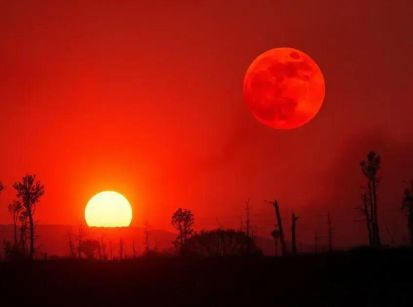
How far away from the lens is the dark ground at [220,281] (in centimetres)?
3741

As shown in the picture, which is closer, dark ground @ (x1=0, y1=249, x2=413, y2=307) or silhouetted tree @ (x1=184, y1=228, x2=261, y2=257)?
dark ground @ (x1=0, y1=249, x2=413, y2=307)

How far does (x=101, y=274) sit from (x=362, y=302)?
1749 cm

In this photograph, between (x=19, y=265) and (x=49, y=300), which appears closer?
(x=49, y=300)

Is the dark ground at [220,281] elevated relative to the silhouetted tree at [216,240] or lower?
lower

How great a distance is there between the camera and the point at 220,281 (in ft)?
132

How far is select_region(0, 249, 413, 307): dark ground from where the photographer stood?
123ft

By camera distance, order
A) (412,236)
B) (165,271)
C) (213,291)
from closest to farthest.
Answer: (213,291) < (165,271) < (412,236)

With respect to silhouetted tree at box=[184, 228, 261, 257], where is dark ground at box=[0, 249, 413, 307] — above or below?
below

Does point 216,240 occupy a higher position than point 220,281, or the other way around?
point 216,240

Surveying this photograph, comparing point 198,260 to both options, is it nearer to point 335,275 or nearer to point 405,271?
point 335,275

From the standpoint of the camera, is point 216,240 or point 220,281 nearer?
point 220,281

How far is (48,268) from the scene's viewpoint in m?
43.7

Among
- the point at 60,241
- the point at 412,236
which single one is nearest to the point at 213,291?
the point at 412,236

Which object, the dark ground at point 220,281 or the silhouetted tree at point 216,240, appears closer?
the dark ground at point 220,281
